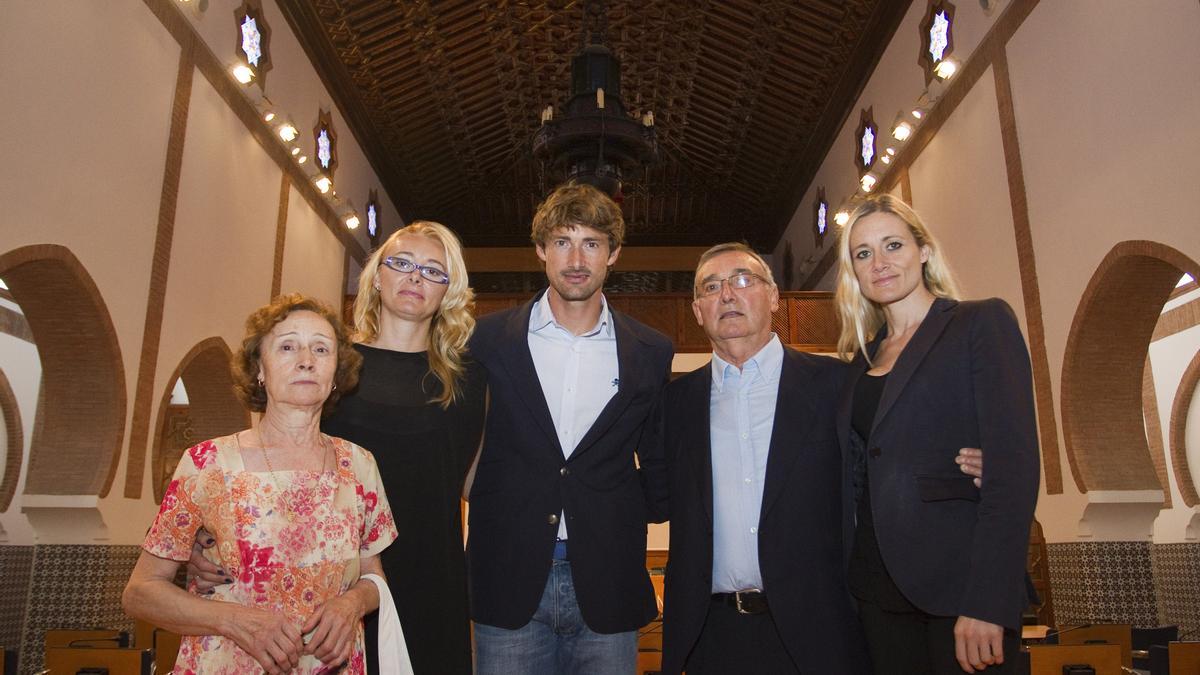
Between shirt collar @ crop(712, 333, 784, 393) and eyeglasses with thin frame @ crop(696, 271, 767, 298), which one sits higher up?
eyeglasses with thin frame @ crop(696, 271, 767, 298)

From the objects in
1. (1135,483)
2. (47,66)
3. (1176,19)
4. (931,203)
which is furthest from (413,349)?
(931,203)

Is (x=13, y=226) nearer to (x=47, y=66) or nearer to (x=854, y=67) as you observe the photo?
(x=47, y=66)

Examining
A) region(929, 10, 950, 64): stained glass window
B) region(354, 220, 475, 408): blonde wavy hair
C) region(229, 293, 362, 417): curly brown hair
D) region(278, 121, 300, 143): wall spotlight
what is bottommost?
region(229, 293, 362, 417): curly brown hair

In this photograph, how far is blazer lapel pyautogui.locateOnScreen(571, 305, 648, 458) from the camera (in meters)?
2.46

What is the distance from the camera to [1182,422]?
9742 millimetres

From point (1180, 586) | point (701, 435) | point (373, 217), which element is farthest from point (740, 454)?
point (373, 217)

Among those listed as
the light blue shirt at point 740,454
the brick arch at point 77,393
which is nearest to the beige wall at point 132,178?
the brick arch at point 77,393

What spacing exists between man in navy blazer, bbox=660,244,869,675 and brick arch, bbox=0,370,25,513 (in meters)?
10.3

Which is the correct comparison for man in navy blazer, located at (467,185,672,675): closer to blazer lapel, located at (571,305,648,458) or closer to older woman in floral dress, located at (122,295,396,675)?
blazer lapel, located at (571,305,648,458)

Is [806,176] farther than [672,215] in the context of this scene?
No

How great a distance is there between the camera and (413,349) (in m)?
2.43

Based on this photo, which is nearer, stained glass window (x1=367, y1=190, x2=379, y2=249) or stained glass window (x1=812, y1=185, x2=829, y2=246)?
stained glass window (x1=812, y1=185, x2=829, y2=246)

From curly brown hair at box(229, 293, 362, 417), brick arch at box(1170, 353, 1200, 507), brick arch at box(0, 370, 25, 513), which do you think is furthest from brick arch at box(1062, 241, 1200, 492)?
brick arch at box(0, 370, 25, 513)

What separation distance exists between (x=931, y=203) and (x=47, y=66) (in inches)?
298
